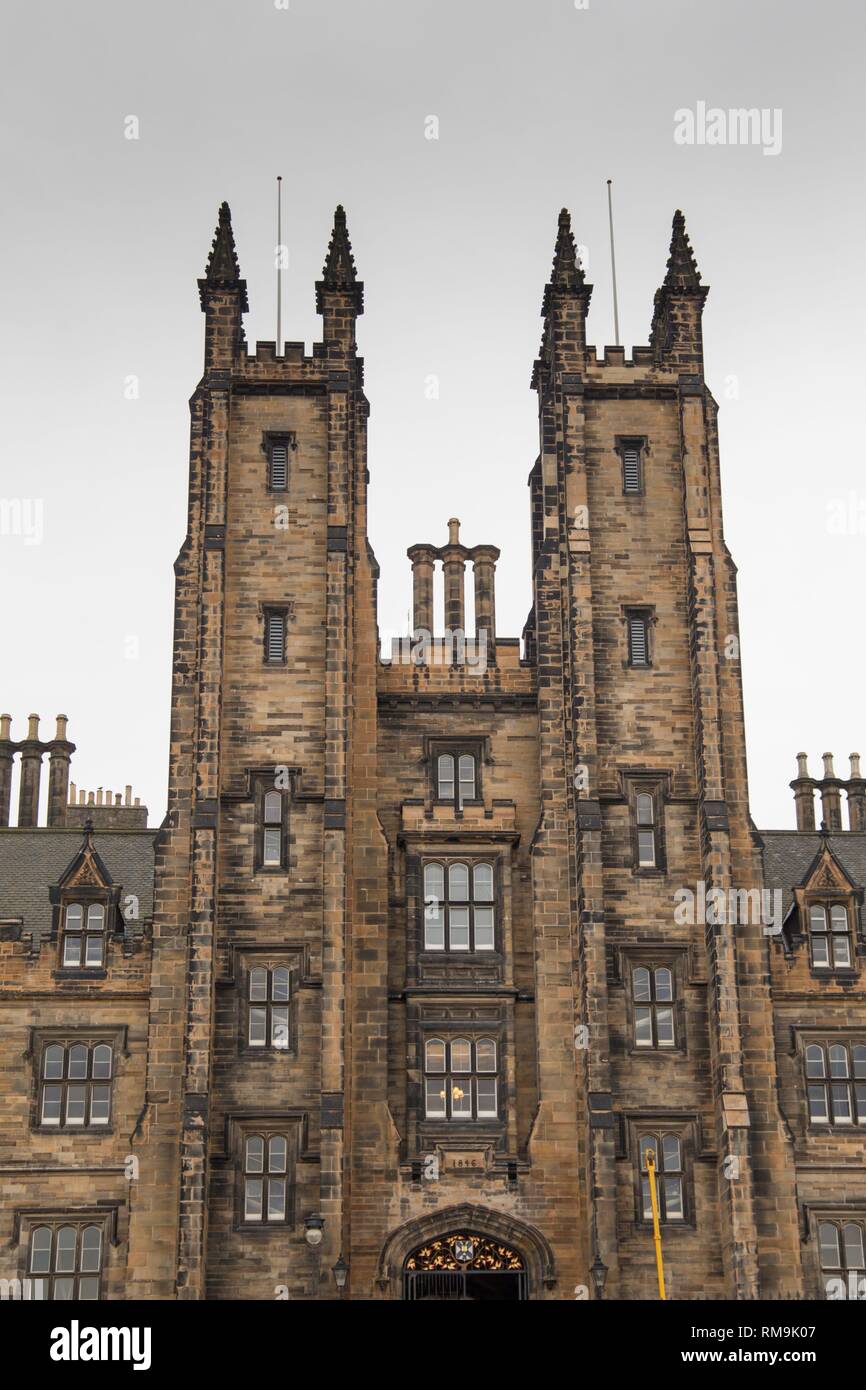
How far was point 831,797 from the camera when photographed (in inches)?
2376

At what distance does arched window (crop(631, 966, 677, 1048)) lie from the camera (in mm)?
47562

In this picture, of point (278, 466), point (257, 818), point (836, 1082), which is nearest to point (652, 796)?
point (836, 1082)

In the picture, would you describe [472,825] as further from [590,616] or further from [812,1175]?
[812,1175]

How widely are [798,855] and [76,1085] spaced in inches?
858

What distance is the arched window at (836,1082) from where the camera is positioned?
4794 centimetres

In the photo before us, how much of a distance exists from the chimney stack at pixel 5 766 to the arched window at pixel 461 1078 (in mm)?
17627

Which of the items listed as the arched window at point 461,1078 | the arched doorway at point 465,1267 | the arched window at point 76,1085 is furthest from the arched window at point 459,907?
the arched window at point 76,1085

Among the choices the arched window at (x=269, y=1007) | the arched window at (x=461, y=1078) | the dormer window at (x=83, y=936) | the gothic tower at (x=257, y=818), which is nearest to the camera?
the gothic tower at (x=257, y=818)

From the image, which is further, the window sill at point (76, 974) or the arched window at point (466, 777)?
the arched window at point (466, 777)

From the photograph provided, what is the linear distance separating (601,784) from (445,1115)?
30.5ft

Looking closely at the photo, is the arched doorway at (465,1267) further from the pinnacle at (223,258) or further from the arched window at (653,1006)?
the pinnacle at (223,258)

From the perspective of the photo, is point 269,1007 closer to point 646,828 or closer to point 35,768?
point 646,828

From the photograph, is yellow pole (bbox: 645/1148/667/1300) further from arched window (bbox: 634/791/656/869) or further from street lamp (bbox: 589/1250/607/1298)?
arched window (bbox: 634/791/656/869)
